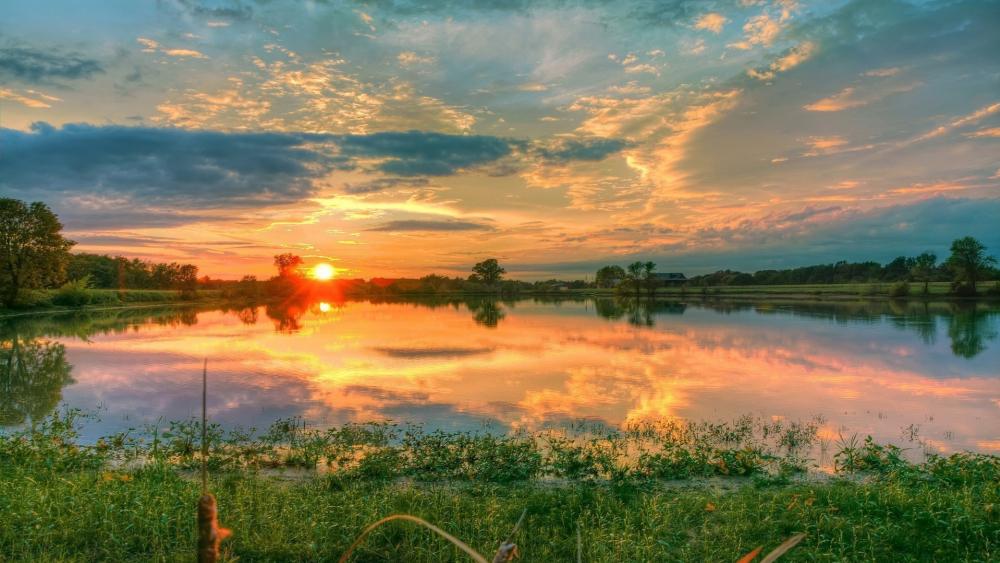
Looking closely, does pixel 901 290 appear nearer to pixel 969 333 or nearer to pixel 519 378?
pixel 969 333

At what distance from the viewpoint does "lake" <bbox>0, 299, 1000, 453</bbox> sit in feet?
50.3

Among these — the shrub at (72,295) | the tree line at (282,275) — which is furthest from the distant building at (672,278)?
the shrub at (72,295)

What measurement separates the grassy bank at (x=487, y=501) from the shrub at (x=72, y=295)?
56.5 meters

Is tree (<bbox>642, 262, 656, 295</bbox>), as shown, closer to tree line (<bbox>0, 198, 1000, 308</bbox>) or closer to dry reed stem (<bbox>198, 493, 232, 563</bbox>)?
tree line (<bbox>0, 198, 1000, 308</bbox>)

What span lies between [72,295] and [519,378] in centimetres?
5696

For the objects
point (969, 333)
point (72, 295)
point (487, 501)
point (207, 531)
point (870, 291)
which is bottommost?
point (969, 333)

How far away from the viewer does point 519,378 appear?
67.7 feet

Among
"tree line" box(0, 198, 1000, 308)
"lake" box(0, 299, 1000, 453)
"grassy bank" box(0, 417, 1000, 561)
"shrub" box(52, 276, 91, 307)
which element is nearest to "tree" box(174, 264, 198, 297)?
"tree line" box(0, 198, 1000, 308)

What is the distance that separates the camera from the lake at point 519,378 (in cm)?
1534

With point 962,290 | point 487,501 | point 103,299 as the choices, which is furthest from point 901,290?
point 103,299

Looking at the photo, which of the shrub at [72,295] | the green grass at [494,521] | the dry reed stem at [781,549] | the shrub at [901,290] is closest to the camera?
the dry reed stem at [781,549]

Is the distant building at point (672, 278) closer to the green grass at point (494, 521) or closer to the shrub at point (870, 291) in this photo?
the shrub at point (870, 291)

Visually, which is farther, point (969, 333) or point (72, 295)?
point (72, 295)

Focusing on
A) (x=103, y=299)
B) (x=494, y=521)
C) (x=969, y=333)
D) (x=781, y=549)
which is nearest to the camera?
(x=781, y=549)
